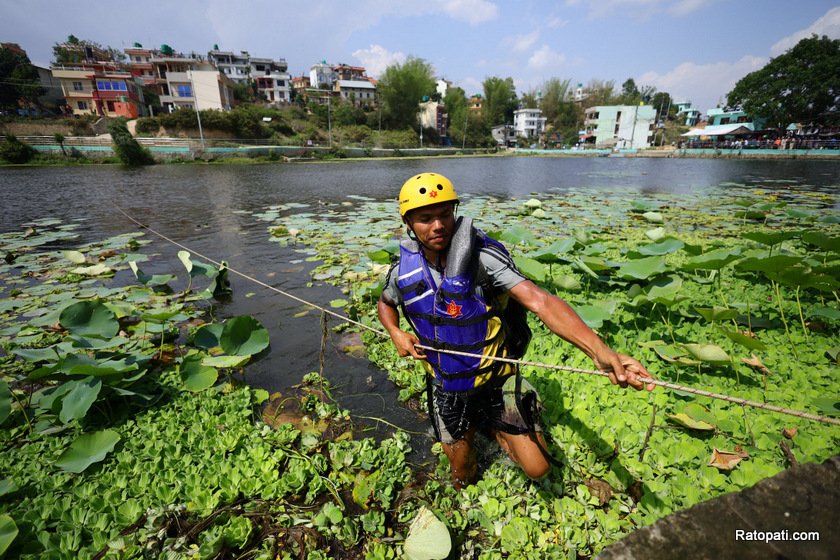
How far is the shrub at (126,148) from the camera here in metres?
30.8

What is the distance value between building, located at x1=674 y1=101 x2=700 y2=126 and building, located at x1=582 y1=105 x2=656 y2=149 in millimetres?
32449

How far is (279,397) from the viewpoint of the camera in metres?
3.65

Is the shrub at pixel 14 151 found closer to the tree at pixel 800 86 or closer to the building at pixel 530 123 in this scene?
the tree at pixel 800 86

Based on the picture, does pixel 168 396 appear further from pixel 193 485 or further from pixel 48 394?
pixel 193 485

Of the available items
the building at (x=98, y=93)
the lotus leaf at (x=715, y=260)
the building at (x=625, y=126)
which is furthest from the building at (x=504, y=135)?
the lotus leaf at (x=715, y=260)

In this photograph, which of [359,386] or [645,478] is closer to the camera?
[645,478]

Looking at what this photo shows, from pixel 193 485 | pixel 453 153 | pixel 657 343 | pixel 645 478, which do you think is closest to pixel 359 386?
pixel 193 485

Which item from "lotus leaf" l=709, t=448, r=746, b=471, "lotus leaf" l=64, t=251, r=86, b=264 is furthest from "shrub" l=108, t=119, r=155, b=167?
"lotus leaf" l=709, t=448, r=746, b=471

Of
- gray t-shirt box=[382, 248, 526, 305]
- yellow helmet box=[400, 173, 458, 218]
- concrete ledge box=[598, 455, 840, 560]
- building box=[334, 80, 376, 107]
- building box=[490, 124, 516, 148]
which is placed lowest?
concrete ledge box=[598, 455, 840, 560]

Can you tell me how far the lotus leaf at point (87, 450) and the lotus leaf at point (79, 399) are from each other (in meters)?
0.20

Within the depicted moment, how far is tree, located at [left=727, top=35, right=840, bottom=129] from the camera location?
44.6m

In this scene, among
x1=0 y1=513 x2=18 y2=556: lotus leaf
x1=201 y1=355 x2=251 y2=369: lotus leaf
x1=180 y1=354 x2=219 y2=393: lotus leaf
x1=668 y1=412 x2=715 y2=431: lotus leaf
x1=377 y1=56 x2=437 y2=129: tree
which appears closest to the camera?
x1=0 y1=513 x2=18 y2=556: lotus leaf

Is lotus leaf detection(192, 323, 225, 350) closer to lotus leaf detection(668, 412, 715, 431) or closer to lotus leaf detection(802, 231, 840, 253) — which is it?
lotus leaf detection(668, 412, 715, 431)

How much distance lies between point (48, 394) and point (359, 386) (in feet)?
8.73
